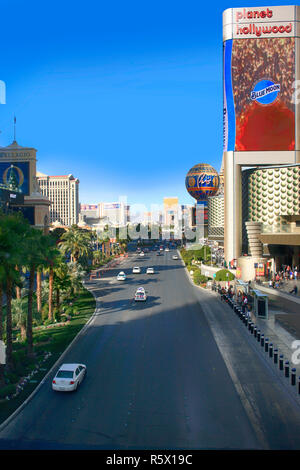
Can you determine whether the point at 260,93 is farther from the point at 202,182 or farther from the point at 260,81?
the point at 202,182

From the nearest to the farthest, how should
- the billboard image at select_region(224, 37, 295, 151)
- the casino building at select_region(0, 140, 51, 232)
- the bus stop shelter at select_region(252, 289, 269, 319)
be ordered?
the bus stop shelter at select_region(252, 289, 269, 319) < the billboard image at select_region(224, 37, 295, 151) < the casino building at select_region(0, 140, 51, 232)

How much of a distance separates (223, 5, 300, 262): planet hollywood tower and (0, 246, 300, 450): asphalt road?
3611 cm

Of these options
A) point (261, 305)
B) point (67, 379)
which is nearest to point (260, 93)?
point (261, 305)

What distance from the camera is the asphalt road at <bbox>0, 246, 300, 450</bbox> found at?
13.2 meters

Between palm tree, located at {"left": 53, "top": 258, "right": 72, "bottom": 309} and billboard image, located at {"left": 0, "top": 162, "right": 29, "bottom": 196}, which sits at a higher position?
billboard image, located at {"left": 0, "top": 162, "right": 29, "bottom": 196}

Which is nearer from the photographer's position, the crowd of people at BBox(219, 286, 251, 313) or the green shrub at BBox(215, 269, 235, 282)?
the crowd of people at BBox(219, 286, 251, 313)

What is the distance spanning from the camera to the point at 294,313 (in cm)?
3519

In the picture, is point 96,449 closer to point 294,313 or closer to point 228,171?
point 294,313

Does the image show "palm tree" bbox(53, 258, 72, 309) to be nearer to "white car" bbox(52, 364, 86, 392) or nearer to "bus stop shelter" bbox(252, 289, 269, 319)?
"bus stop shelter" bbox(252, 289, 269, 319)

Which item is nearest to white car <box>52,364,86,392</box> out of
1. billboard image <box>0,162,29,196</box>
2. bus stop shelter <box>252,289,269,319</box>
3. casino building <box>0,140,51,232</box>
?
bus stop shelter <box>252,289,269,319</box>

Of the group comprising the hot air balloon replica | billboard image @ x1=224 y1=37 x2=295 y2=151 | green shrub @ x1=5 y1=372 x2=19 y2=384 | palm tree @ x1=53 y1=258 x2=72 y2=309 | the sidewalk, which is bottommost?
the sidewalk

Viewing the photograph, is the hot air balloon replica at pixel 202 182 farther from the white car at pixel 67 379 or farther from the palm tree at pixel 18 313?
the white car at pixel 67 379

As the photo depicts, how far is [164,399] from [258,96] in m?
57.4
